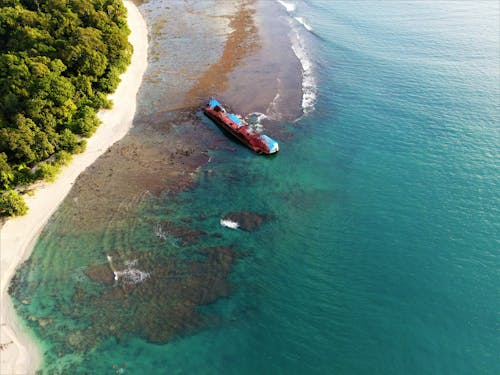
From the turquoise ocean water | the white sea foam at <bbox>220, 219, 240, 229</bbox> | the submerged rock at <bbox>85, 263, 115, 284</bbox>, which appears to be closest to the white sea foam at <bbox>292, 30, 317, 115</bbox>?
the turquoise ocean water

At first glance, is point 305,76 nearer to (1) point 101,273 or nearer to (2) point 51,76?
(2) point 51,76

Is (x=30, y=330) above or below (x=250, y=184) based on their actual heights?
below

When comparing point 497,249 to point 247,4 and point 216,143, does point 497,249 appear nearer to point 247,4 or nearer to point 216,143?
point 216,143

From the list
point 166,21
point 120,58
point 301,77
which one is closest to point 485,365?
point 301,77

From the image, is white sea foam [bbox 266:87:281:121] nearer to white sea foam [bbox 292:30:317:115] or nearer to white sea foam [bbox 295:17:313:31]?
white sea foam [bbox 292:30:317:115]

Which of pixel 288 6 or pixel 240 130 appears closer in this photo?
pixel 240 130

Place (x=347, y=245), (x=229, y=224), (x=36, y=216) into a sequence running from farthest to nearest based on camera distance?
(x=36, y=216), (x=229, y=224), (x=347, y=245)

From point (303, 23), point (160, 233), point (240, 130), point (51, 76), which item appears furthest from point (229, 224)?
point (303, 23)
